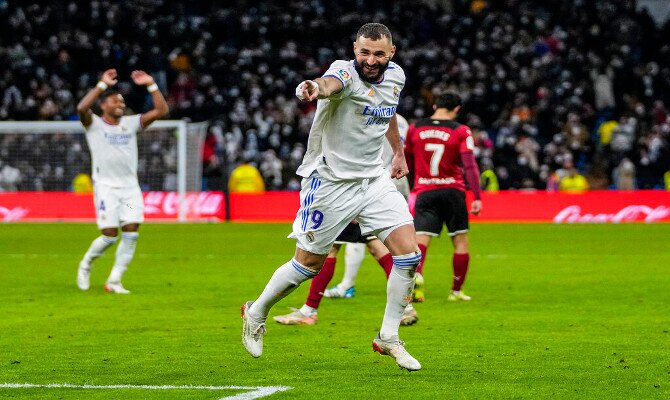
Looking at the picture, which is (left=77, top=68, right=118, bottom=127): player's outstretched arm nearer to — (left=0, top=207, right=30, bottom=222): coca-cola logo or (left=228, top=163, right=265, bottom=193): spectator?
(left=0, top=207, right=30, bottom=222): coca-cola logo

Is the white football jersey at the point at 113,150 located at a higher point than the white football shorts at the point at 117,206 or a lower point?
higher

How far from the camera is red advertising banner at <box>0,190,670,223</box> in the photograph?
29109 mm

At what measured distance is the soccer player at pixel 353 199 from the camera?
25.6 ft

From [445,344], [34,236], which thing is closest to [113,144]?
[445,344]

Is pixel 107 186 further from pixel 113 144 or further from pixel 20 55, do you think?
pixel 20 55

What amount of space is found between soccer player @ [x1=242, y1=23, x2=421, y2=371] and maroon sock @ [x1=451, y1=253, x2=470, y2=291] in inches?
178

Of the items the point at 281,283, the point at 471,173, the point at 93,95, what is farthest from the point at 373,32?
the point at 93,95

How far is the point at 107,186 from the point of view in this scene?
1371 centimetres

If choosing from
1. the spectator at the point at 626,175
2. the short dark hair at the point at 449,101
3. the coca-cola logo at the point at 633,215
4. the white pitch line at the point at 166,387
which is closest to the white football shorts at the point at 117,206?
the short dark hair at the point at 449,101

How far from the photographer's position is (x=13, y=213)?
101 ft

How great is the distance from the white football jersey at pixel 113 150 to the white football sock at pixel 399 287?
6.48 metres

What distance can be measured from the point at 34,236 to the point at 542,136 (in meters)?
16.2

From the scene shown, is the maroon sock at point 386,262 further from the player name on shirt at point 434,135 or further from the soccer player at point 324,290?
the player name on shirt at point 434,135

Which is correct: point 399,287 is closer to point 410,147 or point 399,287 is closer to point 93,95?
point 410,147
